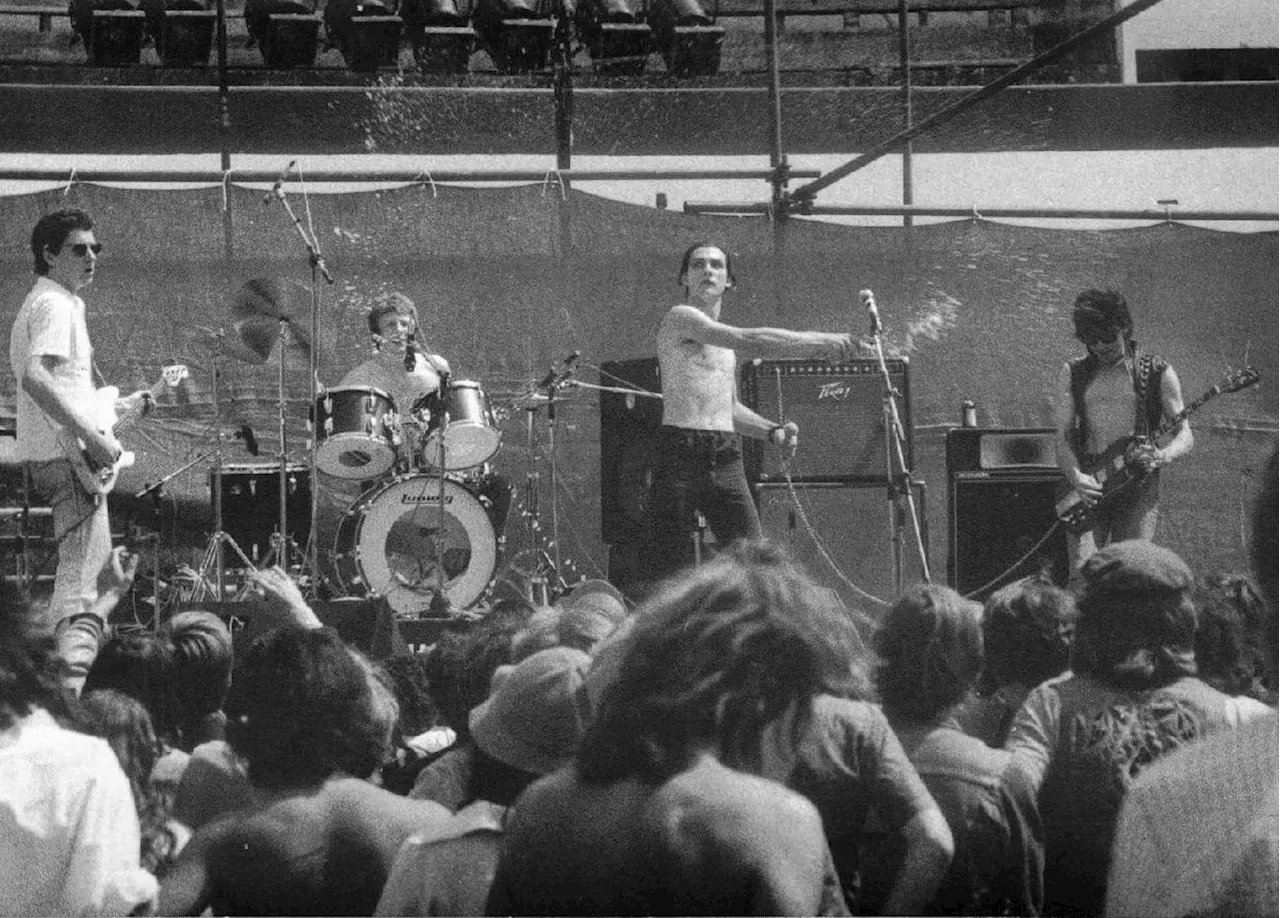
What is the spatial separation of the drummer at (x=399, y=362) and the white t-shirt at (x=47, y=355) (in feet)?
7.35

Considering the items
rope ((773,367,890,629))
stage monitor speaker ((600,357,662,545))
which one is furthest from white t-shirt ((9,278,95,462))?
rope ((773,367,890,629))

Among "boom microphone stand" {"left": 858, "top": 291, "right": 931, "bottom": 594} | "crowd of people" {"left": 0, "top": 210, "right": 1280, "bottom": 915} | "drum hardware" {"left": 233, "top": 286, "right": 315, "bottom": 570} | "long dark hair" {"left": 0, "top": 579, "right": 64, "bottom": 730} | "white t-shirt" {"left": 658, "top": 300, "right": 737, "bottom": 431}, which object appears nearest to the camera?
"crowd of people" {"left": 0, "top": 210, "right": 1280, "bottom": 915}

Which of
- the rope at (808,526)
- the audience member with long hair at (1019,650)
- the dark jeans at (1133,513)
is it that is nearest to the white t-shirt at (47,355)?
the rope at (808,526)

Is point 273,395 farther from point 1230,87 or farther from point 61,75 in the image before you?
point 61,75

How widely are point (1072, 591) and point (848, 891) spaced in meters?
1.16

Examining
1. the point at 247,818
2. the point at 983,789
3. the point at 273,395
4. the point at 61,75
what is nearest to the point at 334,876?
the point at 247,818

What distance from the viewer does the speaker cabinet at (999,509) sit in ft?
27.7

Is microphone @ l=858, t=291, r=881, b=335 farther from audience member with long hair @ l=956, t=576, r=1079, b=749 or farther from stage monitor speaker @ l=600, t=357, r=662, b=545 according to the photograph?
audience member with long hair @ l=956, t=576, r=1079, b=749

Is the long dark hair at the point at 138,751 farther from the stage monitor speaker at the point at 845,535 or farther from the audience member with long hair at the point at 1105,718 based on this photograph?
the stage monitor speaker at the point at 845,535

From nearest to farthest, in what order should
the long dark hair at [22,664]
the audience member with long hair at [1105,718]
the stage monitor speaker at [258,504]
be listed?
the long dark hair at [22,664] < the audience member with long hair at [1105,718] < the stage monitor speaker at [258,504]

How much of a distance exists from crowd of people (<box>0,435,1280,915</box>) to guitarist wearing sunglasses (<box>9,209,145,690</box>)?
2.42m

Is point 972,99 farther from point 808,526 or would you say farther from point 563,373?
point 563,373

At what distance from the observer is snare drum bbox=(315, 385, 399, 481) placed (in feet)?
27.9

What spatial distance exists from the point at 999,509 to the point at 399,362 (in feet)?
9.77
